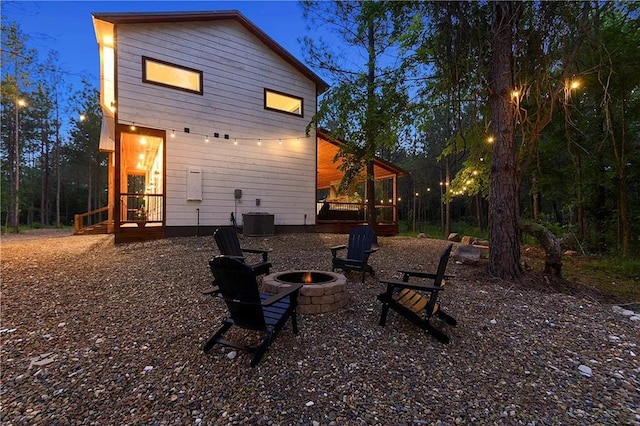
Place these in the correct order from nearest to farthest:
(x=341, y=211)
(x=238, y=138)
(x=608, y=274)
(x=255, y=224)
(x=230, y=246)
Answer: (x=230, y=246) < (x=608, y=274) < (x=255, y=224) < (x=238, y=138) < (x=341, y=211)

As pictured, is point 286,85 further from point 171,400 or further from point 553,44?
point 171,400

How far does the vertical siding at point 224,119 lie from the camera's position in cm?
825

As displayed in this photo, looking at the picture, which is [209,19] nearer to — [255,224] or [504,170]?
[255,224]

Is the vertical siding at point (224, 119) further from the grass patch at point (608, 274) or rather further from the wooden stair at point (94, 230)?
the grass patch at point (608, 274)

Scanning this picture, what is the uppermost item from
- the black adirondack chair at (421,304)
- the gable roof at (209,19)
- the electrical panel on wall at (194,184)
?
the gable roof at (209,19)

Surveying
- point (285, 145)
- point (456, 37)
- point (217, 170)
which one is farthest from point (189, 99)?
point (456, 37)

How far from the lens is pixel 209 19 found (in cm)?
919

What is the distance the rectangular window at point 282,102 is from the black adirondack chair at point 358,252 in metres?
7.08

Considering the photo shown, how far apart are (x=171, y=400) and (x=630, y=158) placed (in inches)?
500

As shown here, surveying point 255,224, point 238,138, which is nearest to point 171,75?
point 238,138

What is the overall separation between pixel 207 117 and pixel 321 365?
8.79 metres

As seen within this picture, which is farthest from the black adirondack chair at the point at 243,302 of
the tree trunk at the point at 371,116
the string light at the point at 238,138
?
the string light at the point at 238,138

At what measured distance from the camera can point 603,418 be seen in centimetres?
183

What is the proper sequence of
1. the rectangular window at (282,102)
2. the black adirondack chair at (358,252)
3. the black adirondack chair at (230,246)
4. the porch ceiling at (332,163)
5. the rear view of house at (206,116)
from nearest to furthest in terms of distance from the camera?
the black adirondack chair at (230,246) < the black adirondack chair at (358,252) < the rear view of house at (206,116) < the rectangular window at (282,102) < the porch ceiling at (332,163)
